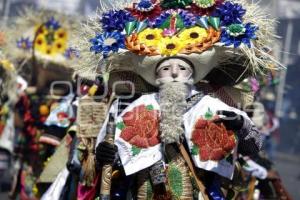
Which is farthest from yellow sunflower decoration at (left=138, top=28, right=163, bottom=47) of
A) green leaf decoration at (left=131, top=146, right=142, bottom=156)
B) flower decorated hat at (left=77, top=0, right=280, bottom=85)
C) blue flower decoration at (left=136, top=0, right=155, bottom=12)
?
green leaf decoration at (left=131, top=146, right=142, bottom=156)

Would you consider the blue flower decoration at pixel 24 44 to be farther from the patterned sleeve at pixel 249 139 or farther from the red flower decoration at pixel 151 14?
the patterned sleeve at pixel 249 139

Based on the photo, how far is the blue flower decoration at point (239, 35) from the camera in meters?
5.75

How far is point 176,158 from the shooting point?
19.0 feet

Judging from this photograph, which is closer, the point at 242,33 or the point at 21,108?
the point at 242,33

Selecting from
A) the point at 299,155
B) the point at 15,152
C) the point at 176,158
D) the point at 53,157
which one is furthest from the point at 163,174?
the point at 299,155

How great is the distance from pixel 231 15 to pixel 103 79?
1680 mm

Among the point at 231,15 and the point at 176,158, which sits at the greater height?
the point at 231,15

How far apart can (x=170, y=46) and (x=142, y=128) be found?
57 cm

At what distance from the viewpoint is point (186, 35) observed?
5859 mm

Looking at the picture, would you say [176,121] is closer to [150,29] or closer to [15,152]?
[150,29]

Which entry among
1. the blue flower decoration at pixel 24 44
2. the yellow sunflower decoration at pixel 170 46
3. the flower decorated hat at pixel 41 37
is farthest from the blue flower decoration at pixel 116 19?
the blue flower decoration at pixel 24 44

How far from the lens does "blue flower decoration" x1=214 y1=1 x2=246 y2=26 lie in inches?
229

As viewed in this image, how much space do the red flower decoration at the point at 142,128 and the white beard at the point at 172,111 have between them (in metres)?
0.07

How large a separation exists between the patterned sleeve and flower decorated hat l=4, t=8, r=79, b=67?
4.47 metres
